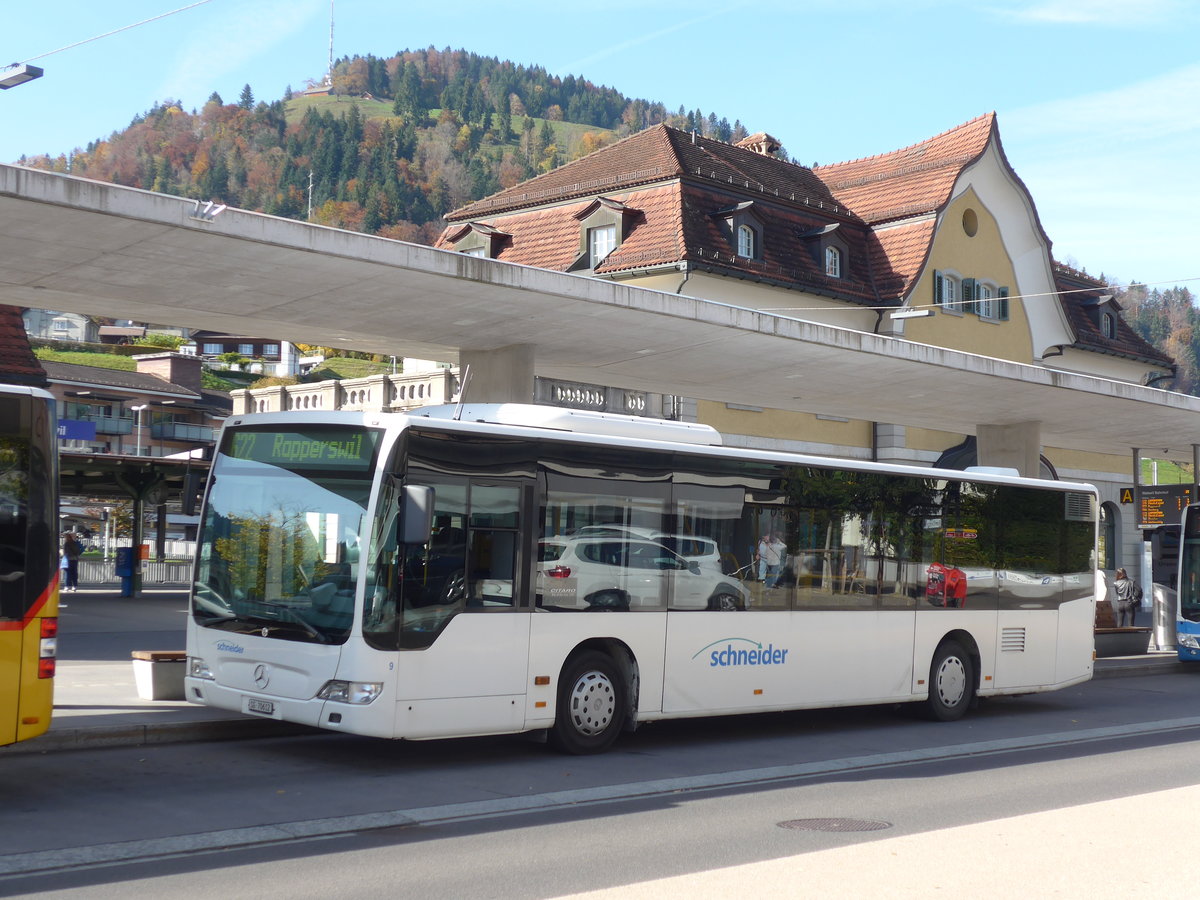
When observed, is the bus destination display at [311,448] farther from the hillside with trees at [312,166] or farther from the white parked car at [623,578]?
the hillside with trees at [312,166]

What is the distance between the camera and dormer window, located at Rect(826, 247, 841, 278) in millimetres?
40438

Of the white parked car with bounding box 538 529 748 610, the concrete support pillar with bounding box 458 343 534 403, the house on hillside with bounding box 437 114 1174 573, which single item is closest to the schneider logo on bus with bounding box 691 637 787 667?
the white parked car with bounding box 538 529 748 610

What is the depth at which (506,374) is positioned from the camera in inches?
758

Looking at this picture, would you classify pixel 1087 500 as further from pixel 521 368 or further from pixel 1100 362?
pixel 1100 362

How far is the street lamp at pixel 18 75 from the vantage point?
14.1 metres

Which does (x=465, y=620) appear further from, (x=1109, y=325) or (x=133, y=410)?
(x=133, y=410)

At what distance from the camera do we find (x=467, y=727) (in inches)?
428

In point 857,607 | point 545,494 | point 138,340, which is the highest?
point 138,340

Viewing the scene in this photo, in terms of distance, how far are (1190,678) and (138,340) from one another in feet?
429

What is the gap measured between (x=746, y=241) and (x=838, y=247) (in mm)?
4240

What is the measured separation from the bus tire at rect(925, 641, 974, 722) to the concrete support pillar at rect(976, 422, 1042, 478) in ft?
41.1

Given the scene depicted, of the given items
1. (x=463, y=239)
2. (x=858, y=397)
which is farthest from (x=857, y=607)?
(x=463, y=239)

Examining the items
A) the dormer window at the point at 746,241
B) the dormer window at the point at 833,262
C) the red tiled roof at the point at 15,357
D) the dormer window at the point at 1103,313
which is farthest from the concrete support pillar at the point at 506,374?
the dormer window at the point at 1103,313

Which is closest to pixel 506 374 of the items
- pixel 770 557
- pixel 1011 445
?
pixel 770 557
